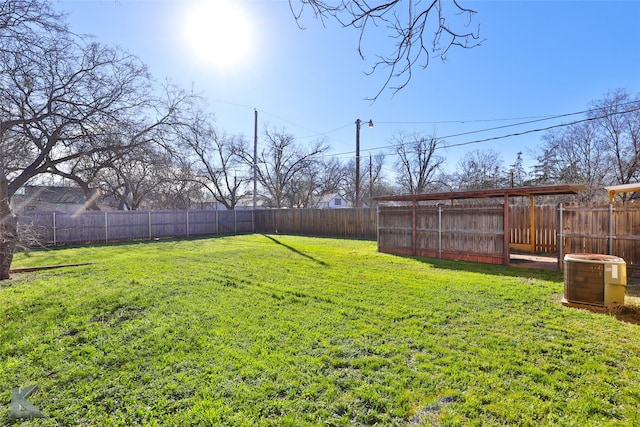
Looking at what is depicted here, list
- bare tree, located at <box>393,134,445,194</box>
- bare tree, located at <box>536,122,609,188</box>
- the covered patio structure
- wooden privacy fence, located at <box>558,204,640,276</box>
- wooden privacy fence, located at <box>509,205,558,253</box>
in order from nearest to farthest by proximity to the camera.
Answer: wooden privacy fence, located at <box>558,204,640,276</box> → the covered patio structure → wooden privacy fence, located at <box>509,205,558,253</box> → bare tree, located at <box>536,122,609,188</box> → bare tree, located at <box>393,134,445,194</box>

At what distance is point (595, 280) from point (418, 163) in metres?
25.9

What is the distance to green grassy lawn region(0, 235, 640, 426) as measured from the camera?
204cm

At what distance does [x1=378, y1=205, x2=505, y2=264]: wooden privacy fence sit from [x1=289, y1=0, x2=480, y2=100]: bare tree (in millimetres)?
6454

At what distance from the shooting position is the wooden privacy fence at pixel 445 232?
7699 millimetres

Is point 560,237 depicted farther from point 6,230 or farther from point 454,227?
point 6,230

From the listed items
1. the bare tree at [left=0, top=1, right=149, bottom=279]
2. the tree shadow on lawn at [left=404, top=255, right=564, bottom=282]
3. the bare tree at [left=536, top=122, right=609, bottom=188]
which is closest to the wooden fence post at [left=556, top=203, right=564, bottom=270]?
the tree shadow on lawn at [left=404, top=255, right=564, bottom=282]

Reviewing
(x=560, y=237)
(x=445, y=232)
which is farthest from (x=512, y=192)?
(x=445, y=232)

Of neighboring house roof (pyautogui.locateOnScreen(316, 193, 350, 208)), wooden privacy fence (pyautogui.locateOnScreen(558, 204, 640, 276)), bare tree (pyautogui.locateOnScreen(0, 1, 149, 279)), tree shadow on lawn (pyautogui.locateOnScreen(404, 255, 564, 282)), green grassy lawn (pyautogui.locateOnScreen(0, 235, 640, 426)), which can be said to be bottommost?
tree shadow on lawn (pyautogui.locateOnScreen(404, 255, 564, 282))

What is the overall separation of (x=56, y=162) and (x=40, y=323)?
23.2ft

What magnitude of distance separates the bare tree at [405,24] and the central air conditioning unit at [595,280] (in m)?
3.78

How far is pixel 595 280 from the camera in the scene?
162 inches

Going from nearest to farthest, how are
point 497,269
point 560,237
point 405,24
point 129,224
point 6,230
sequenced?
point 405,24 → point 6,230 → point 560,237 → point 497,269 → point 129,224

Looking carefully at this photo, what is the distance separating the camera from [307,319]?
3.69 m

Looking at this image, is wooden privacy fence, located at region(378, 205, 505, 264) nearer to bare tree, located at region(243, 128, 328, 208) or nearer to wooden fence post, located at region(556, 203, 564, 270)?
wooden fence post, located at region(556, 203, 564, 270)
